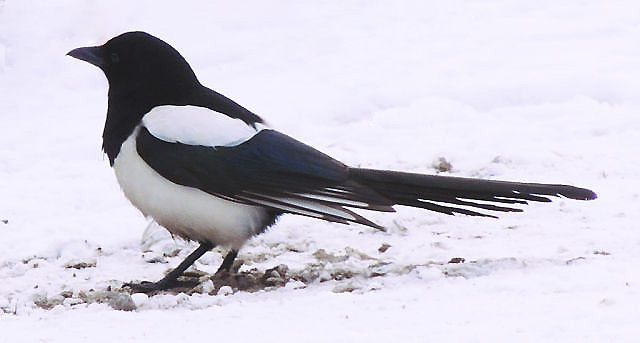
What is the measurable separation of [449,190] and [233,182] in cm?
77

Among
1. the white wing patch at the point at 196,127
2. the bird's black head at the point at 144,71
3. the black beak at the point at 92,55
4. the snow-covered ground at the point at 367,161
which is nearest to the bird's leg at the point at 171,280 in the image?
the snow-covered ground at the point at 367,161

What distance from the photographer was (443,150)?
19.6 feet

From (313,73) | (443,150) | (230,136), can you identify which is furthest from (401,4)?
(230,136)

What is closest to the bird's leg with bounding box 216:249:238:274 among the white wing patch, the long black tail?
the white wing patch

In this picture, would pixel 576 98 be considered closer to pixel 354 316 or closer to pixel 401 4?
pixel 401 4

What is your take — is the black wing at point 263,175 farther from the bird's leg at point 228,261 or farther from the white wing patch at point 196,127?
the bird's leg at point 228,261

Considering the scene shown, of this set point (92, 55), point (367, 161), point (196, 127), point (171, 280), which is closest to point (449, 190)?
point (196, 127)

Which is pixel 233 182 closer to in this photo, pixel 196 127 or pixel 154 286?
pixel 196 127

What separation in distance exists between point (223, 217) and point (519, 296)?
4.05 feet

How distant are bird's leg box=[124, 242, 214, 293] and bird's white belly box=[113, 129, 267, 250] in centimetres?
8

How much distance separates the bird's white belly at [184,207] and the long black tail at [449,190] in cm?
43

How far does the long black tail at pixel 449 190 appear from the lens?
13.5ft

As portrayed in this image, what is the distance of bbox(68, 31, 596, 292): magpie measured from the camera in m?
4.05

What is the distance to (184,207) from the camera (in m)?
4.13
